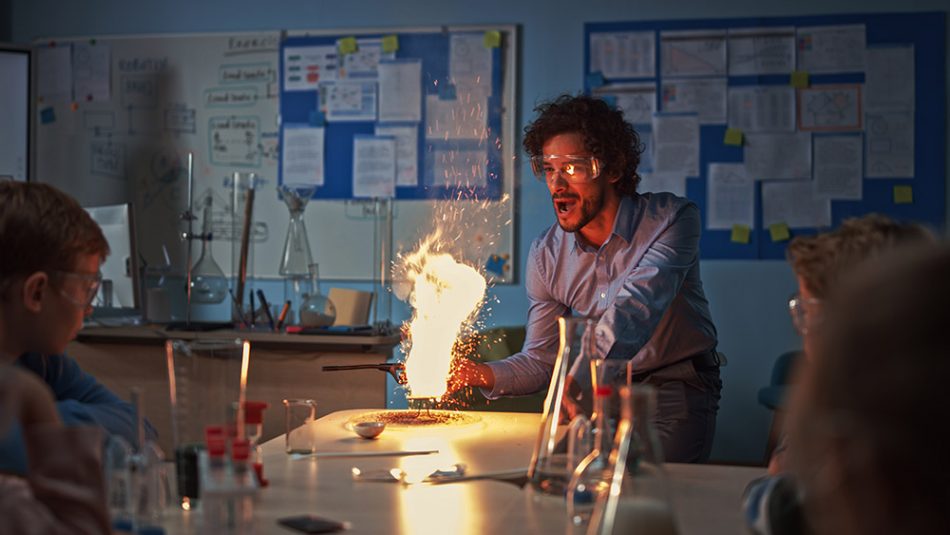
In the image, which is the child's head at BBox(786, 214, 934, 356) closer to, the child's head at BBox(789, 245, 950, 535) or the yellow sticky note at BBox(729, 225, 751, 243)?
the child's head at BBox(789, 245, 950, 535)

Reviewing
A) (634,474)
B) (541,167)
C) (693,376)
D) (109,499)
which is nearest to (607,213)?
(541,167)

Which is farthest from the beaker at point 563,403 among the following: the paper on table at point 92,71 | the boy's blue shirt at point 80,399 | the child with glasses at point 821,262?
the paper on table at point 92,71

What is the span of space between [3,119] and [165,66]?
851 mm

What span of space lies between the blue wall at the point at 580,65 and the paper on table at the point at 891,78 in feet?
0.68

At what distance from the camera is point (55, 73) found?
18.0 feet

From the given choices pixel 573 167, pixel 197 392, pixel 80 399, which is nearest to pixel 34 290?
pixel 80 399

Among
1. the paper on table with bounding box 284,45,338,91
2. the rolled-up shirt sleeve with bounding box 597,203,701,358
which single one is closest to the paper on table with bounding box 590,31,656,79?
A: the paper on table with bounding box 284,45,338,91

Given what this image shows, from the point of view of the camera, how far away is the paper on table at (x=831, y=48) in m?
4.71

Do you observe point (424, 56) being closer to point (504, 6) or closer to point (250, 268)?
point (504, 6)

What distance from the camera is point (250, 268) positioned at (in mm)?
5238

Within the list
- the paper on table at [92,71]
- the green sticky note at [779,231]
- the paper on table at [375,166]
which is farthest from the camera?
the paper on table at [92,71]

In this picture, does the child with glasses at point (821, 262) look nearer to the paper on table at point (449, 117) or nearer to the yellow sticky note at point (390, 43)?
the paper on table at point (449, 117)

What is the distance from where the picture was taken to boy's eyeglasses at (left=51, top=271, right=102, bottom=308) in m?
1.76

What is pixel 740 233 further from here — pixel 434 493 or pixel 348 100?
pixel 434 493
